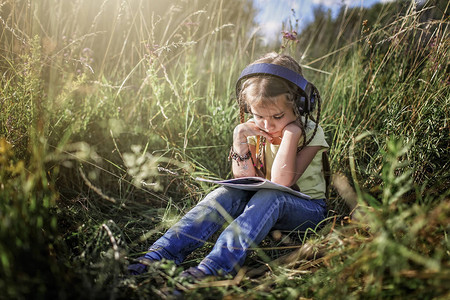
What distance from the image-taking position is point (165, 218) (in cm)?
209

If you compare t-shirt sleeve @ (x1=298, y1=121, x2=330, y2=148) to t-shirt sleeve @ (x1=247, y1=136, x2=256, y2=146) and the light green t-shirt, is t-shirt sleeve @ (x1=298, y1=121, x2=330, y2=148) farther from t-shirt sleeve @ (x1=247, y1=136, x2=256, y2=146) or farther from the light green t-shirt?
t-shirt sleeve @ (x1=247, y1=136, x2=256, y2=146)

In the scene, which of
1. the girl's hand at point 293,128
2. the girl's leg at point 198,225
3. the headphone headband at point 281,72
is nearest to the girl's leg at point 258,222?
the girl's leg at point 198,225

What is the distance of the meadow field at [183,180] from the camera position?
1.07 m

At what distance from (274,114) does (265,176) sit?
1.57 feet

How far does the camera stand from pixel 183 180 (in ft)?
7.68

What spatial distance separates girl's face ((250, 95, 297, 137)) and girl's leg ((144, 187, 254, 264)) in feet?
1.33

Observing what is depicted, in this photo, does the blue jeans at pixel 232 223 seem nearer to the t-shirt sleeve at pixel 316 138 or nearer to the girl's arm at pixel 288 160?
the girl's arm at pixel 288 160

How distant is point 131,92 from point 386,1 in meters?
2.23

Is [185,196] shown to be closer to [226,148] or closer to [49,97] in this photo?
[226,148]

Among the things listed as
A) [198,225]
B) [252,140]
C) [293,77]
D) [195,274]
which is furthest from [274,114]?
[195,274]

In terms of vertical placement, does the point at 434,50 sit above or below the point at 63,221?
above

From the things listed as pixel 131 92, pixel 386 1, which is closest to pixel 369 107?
pixel 386 1

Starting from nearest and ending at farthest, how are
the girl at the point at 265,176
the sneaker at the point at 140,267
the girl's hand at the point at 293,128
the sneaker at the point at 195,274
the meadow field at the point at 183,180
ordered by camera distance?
the meadow field at the point at 183,180
the sneaker at the point at 195,274
the sneaker at the point at 140,267
the girl at the point at 265,176
the girl's hand at the point at 293,128

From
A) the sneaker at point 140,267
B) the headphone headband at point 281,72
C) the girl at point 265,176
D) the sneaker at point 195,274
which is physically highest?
the headphone headband at point 281,72
